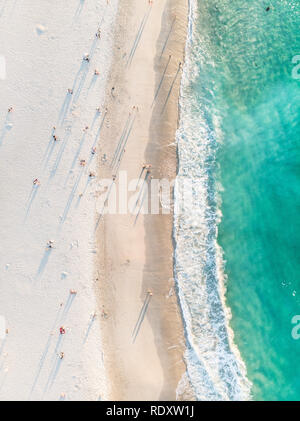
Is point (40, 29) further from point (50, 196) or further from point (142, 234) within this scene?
point (142, 234)

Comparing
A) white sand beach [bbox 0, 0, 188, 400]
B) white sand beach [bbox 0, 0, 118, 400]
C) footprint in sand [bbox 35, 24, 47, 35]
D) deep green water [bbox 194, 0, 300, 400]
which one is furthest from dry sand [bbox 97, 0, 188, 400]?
footprint in sand [bbox 35, 24, 47, 35]

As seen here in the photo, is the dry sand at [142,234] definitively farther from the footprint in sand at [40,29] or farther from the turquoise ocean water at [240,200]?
the footprint in sand at [40,29]

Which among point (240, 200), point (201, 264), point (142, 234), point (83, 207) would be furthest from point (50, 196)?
point (240, 200)

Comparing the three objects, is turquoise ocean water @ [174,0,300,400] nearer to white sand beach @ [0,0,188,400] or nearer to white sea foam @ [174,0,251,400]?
white sea foam @ [174,0,251,400]

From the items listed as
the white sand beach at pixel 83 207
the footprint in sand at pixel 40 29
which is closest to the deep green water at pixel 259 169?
the white sand beach at pixel 83 207

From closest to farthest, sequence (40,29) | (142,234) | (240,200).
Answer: (142,234), (40,29), (240,200)
